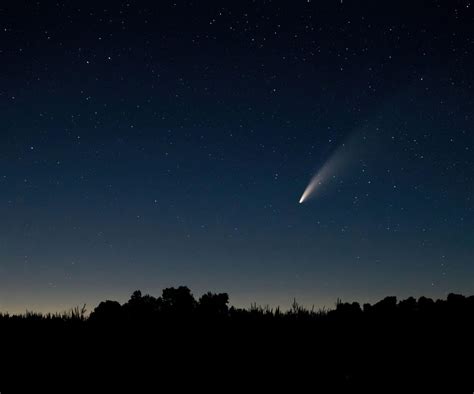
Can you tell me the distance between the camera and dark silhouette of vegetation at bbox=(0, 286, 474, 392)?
694 centimetres

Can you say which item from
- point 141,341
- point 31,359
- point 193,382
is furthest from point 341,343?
point 31,359

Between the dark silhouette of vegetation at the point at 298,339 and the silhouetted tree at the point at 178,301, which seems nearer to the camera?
the dark silhouette of vegetation at the point at 298,339

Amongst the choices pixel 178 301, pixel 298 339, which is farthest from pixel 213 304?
pixel 298 339

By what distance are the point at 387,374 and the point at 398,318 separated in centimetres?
111

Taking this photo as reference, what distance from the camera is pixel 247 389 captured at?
668 centimetres

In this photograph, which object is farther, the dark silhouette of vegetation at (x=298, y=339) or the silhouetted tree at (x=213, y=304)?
the silhouetted tree at (x=213, y=304)

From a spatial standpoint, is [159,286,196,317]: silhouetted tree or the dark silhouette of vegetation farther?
[159,286,196,317]: silhouetted tree

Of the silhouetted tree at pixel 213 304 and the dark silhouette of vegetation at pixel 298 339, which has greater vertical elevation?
the silhouetted tree at pixel 213 304

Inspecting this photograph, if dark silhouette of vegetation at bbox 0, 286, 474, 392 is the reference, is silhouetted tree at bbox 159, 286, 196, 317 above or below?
above

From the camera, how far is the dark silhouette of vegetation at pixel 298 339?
22.8 ft

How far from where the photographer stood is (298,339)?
773cm

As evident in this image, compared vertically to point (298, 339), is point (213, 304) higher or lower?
higher

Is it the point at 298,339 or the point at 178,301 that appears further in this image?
the point at 178,301

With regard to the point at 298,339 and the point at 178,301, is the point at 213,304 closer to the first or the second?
the point at 178,301
